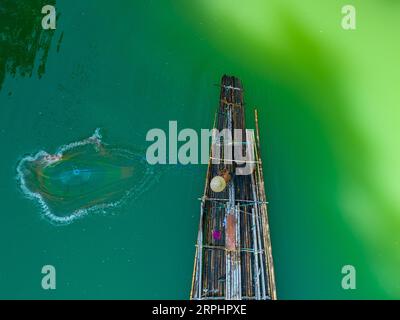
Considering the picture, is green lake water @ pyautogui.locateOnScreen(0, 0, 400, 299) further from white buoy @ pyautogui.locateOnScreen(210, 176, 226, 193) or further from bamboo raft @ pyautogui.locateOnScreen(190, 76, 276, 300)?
white buoy @ pyautogui.locateOnScreen(210, 176, 226, 193)

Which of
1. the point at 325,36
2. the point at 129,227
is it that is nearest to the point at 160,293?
the point at 129,227

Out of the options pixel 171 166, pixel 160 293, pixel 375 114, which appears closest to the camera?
pixel 160 293

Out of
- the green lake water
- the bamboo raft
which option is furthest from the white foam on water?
the bamboo raft

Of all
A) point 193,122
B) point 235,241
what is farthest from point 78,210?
point 235,241

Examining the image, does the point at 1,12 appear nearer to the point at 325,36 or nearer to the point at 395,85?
the point at 325,36
